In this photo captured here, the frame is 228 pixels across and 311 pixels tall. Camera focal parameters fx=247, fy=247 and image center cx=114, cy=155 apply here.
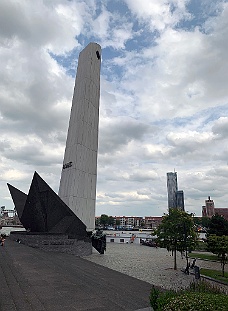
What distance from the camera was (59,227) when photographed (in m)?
30.9

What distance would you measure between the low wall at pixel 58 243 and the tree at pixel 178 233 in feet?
29.2

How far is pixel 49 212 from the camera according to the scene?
30797 mm

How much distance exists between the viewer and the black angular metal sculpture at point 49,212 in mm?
29906

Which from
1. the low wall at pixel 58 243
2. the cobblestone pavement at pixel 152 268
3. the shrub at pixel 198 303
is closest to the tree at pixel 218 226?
the cobblestone pavement at pixel 152 268

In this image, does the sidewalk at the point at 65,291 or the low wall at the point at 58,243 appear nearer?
the sidewalk at the point at 65,291

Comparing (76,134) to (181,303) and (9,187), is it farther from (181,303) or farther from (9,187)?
(181,303)

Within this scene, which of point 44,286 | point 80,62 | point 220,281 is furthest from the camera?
point 80,62

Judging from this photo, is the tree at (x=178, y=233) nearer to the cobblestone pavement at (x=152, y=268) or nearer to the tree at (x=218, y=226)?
the cobblestone pavement at (x=152, y=268)

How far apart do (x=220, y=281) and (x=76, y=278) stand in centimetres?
1063

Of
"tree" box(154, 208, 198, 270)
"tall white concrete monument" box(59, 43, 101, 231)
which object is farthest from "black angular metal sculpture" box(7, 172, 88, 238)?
"tree" box(154, 208, 198, 270)

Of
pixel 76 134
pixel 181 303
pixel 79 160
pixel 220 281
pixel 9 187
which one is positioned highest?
pixel 76 134

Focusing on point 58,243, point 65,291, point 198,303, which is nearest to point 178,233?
point 58,243

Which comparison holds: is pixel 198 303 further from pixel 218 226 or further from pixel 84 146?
pixel 84 146

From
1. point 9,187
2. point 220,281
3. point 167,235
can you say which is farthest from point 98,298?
A: point 9,187
